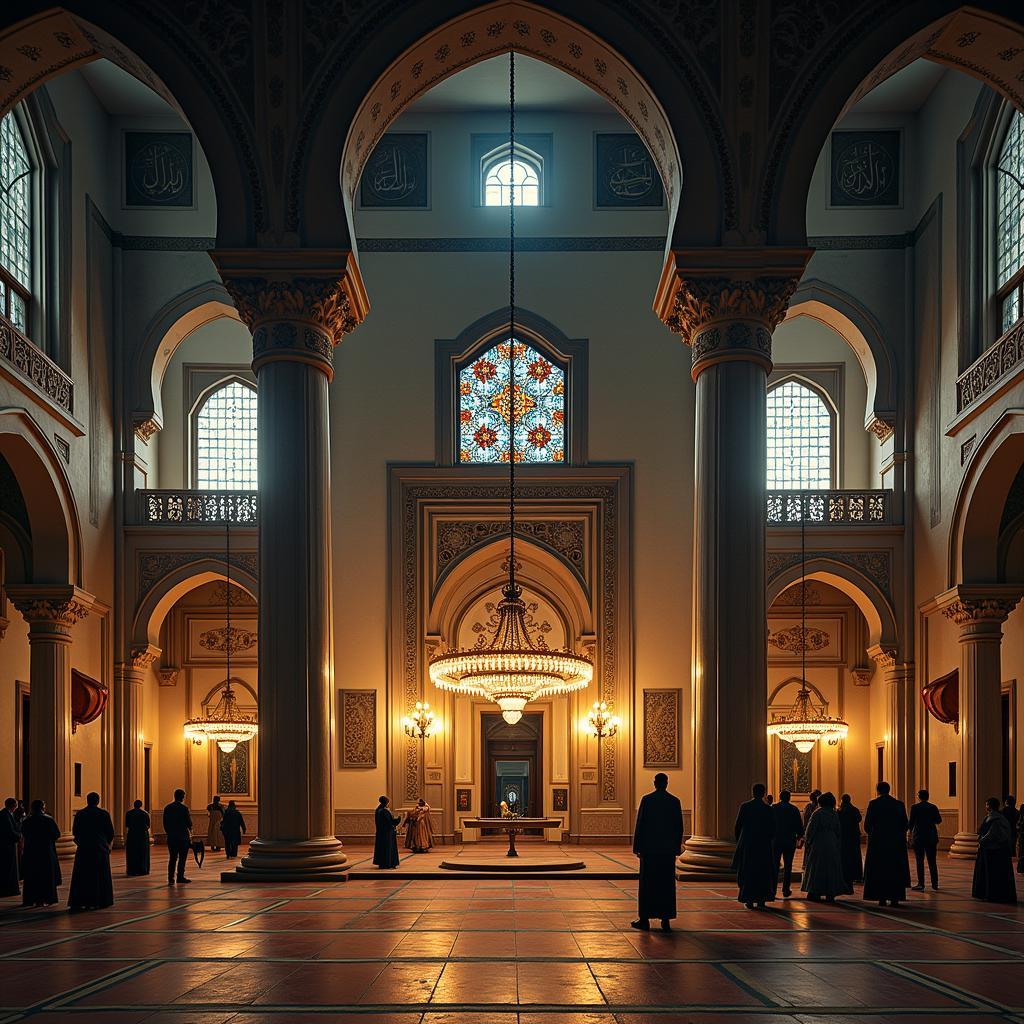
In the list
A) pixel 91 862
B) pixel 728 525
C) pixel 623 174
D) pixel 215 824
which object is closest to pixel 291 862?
pixel 91 862

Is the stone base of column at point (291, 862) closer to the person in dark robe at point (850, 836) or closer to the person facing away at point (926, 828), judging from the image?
the person in dark robe at point (850, 836)

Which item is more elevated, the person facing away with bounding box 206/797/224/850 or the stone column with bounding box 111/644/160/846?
the stone column with bounding box 111/644/160/846

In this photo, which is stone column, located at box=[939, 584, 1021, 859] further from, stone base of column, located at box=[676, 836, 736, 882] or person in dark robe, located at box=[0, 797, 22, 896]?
person in dark robe, located at box=[0, 797, 22, 896]

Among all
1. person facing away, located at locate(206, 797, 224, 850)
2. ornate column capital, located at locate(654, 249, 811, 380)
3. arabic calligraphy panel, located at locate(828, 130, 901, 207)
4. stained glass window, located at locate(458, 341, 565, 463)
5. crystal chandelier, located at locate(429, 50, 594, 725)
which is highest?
arabic calligraphy panel, located at locate(828, 130, 901, 207)

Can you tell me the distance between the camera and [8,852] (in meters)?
12.4

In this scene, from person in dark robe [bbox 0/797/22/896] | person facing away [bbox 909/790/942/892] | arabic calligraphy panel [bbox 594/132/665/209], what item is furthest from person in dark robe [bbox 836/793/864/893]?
arabic calligraphy panel [bbox 594/132/665/209]

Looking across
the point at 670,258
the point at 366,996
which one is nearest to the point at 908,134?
the point at 670,258

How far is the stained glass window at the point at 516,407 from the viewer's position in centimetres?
2295

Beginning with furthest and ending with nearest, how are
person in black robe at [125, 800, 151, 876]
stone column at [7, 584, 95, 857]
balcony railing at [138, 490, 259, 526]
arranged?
balcony railing at [138, 490, 259, 526] < stone column at [7, 584, 95, 857] < person in black robe at [125, 800, 151, 876]

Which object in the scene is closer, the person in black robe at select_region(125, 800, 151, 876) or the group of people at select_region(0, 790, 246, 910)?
the group of people at select_region(0, 790, 246, 910)

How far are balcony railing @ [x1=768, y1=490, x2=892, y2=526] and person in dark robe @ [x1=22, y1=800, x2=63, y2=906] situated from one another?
531 inches

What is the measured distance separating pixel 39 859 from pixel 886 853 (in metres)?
7.05

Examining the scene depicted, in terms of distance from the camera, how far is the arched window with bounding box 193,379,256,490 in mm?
24406

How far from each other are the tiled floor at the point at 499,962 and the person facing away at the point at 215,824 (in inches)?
355
